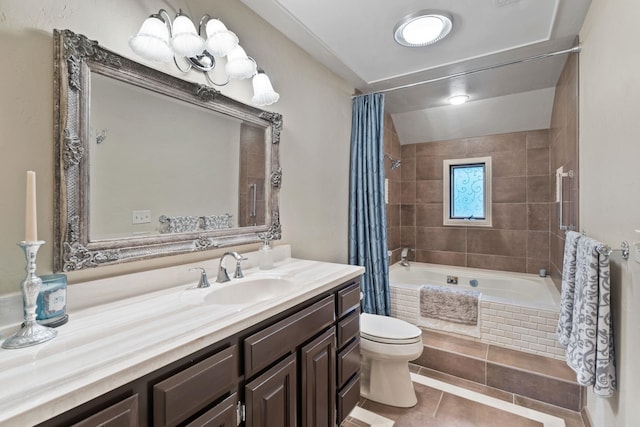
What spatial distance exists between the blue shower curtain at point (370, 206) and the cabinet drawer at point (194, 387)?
1.78 metres

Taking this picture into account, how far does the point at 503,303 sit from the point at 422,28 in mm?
2097

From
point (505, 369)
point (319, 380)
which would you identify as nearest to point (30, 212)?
point (319, 380)

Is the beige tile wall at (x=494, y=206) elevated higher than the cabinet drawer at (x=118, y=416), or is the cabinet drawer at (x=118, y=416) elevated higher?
the beige tile wall at (x=494, y=206)

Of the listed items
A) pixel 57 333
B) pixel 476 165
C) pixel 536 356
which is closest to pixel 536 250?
pixel 476 165

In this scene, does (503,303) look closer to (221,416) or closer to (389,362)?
(389,362)

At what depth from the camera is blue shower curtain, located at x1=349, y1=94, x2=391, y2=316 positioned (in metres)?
2.53

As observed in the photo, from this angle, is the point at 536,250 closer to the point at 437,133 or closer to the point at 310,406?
the point at 437,133

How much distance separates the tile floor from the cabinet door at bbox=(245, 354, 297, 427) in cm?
84

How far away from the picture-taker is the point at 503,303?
2.29 metres

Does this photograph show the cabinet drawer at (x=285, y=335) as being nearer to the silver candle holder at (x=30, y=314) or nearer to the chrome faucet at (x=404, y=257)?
the silver candle holder at (x=30, y=314)

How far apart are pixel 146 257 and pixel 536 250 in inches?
144

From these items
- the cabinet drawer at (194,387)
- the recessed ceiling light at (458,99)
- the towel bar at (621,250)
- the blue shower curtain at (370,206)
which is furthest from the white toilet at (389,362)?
the recessed ceiling light at (458,99)

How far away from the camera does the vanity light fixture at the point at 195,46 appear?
113 centimetres

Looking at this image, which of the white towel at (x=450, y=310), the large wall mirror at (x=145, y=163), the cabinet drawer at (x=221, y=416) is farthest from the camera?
the white towel at (x=450, y=310)
